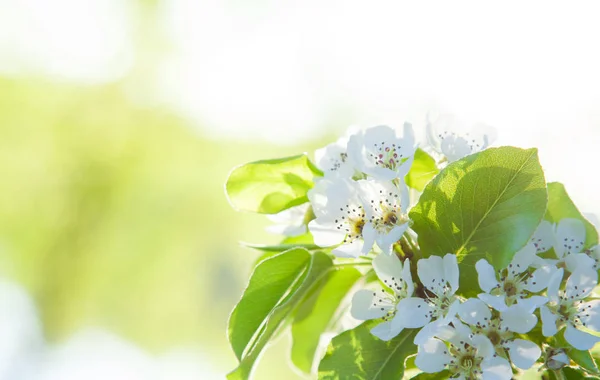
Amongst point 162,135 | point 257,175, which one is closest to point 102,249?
point 162,135

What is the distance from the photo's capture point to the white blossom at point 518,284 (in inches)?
29.1

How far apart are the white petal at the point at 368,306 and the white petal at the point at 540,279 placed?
0.18 meters

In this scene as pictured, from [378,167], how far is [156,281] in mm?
4891

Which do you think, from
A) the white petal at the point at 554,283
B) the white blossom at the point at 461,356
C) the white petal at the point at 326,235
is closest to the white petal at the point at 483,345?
the white blossom at the point at 461,356

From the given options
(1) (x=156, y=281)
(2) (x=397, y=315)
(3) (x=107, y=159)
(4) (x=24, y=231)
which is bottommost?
(1) (x=156, y=281)

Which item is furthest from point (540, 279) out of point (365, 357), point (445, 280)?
point (365, 357)

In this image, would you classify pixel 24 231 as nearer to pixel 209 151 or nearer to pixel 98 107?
pixel 98 107

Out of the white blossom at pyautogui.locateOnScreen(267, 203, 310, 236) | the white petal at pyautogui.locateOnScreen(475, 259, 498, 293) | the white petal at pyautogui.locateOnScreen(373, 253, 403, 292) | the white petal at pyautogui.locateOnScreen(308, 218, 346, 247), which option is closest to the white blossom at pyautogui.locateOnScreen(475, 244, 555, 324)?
the white petal at pyautogui.locateOnScreen(475, 259, 498, 293)

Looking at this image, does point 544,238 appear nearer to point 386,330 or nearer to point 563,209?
point 563,209

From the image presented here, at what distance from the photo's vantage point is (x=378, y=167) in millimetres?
858

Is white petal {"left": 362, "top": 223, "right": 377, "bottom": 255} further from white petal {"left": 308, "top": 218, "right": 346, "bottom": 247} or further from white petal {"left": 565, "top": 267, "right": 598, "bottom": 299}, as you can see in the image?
white petal {"left": 565, "top": 267, "right": 598, "bottom": 299}

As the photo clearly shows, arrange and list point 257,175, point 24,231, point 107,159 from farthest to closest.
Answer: point 107,159 < point 24,231 < point 257,175

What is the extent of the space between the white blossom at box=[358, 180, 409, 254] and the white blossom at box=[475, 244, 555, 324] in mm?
130

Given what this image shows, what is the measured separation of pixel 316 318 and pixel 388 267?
0.98 ft
